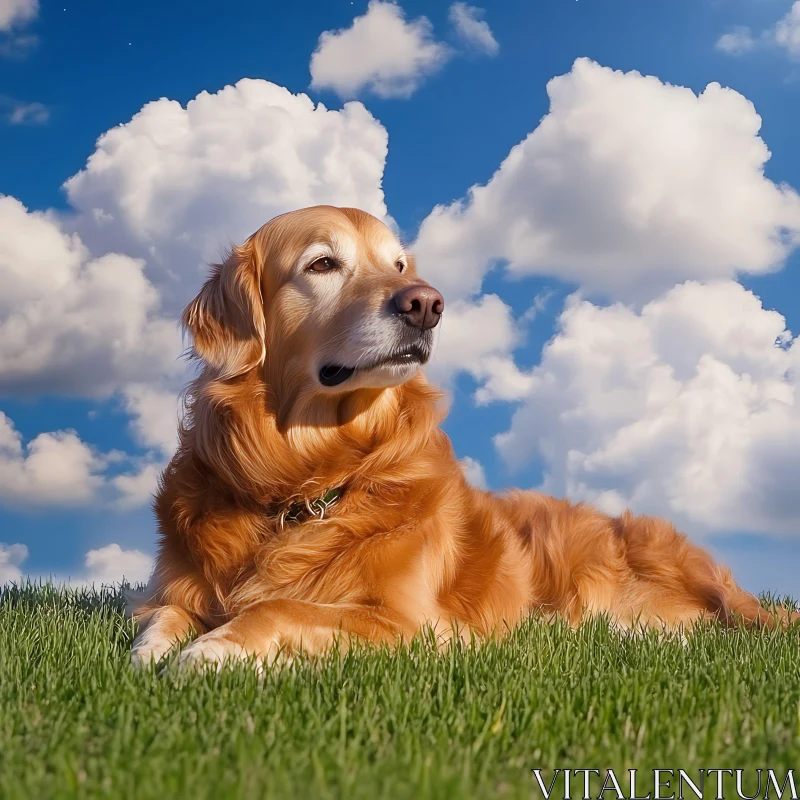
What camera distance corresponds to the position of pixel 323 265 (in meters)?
4.41

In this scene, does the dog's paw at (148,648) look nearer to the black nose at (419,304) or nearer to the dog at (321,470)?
the dog at (321,470)

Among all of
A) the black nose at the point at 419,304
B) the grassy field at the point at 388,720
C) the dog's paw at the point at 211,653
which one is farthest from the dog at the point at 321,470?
the grassy field at the point at 388,720

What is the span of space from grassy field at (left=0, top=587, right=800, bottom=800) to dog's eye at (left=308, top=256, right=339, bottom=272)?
6.07ft

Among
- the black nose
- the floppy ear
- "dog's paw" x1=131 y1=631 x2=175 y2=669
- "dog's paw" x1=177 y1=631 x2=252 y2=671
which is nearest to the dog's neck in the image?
the floppy ear

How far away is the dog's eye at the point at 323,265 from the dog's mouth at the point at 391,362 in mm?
517

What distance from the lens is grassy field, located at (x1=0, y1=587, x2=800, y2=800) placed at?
2.10 metres

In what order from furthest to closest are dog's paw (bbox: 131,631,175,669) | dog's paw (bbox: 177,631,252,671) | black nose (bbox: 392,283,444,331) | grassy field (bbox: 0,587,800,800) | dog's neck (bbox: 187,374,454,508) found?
dog's neck (bbox: 187,374,454,508) < black nose (bbox: 392,283,444,331) < dog's paw (bbox: 131,631,175,669) < dog's paw (bbox: 177,631,252,671) < grassy field (bbox: 0,587,800,800)

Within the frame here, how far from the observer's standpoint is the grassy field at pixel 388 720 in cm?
210

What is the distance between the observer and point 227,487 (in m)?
4.30

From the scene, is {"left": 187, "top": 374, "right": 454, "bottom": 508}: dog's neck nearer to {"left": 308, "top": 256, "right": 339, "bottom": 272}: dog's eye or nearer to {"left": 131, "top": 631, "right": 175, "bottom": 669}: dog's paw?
{"left": 308, "top": 256, "right": 339, "bottom": 272}: dog's eye

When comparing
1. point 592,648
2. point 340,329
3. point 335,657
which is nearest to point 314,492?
point 340,329

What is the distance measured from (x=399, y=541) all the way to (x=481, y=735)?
171 cm

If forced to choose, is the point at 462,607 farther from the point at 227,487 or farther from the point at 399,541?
the point at 227,487

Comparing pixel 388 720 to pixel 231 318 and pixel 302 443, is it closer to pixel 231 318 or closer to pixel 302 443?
pixel 302 443
